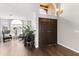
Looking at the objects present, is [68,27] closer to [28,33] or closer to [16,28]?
[28,33]

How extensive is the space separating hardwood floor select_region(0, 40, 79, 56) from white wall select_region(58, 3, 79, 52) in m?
0.18

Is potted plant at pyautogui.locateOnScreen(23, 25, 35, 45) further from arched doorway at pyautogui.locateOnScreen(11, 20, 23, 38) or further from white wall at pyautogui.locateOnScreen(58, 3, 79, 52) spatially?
white wall at pyautogui.locateOnScreen(58, 3, 79, 52)

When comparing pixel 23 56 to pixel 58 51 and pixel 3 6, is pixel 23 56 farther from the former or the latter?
pixel 3 6

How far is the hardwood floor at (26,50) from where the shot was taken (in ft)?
7.50

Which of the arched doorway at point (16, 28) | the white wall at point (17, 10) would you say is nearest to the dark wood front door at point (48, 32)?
the white wall at point (17, 10)

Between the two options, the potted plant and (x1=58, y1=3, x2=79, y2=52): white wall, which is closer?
the potted plant

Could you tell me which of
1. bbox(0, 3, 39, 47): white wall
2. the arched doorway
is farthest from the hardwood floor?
bbox(0, 3, 39, 47): white wall

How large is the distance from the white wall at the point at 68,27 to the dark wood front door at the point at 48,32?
12 centimetres

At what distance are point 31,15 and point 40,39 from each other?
2.08 feet

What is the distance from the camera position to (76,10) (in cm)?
248

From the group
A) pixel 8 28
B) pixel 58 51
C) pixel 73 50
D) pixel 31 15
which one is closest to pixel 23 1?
pixel 31 15

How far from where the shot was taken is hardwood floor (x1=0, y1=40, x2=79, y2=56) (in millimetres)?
2287

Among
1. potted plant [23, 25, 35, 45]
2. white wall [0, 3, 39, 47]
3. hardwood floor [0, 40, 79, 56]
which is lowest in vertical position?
hardwood floor [0, 40, 79, 56]

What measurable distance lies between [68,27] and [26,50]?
3.38 ft
